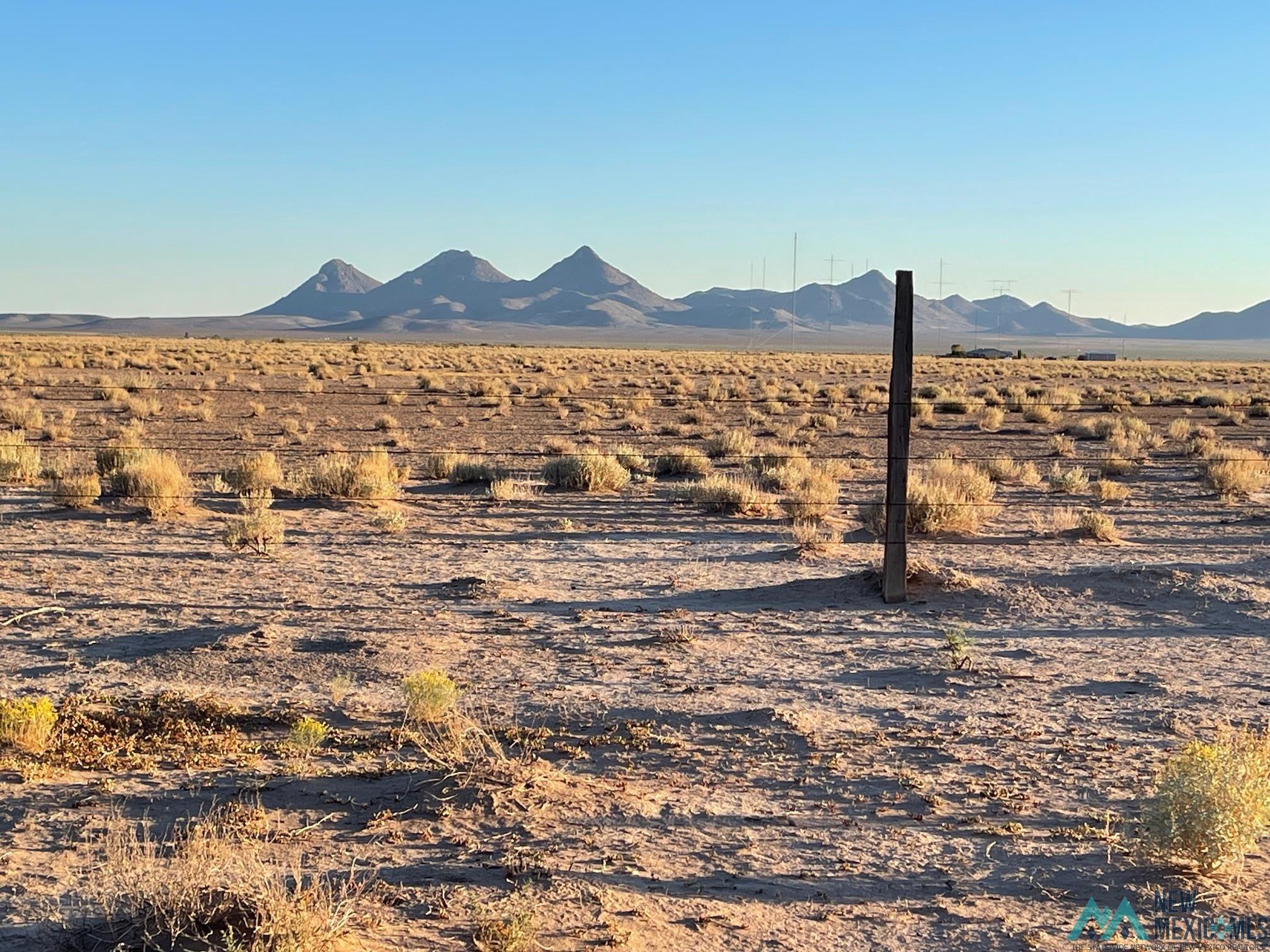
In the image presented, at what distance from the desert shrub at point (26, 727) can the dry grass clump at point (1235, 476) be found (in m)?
18.3

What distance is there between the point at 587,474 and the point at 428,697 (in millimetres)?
12477

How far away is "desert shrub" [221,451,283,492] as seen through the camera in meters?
18.3

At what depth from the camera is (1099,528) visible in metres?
15.5

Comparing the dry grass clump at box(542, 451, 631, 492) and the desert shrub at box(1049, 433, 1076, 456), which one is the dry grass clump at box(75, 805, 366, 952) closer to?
the dry grass clump at box(542, 451, 631, 492)

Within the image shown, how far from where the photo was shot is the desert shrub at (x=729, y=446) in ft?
84.0

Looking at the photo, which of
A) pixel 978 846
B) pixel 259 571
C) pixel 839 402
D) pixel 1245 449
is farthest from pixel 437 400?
pixel 978 846

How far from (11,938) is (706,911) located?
2.93m

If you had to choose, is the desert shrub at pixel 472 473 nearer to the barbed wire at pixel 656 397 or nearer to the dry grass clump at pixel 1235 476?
the dry grass clump at pixel 1235 476

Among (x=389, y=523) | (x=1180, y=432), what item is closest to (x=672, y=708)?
(x=389, y=523)

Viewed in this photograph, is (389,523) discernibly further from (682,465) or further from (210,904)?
(210,904)

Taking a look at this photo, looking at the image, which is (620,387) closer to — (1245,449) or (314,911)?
(1245,449)

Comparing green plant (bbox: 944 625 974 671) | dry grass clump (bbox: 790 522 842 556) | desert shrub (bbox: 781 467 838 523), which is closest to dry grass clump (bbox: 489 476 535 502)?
desert shrub (bbox: 781 467 838 523)

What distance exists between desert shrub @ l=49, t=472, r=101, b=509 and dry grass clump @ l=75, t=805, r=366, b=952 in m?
12.5

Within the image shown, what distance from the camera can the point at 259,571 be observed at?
13125 millimetres
